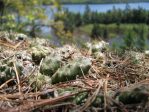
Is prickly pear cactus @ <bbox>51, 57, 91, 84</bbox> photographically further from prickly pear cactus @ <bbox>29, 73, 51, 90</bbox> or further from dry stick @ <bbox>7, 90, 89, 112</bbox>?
dry stick @ <bbox>7, 90, 89, 112</bbox>

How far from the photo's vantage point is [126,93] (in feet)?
5.46

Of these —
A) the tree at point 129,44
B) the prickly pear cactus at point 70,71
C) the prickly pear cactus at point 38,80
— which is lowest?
the tree at point 129,44

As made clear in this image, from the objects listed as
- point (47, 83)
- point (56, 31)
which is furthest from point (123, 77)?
point (56, 31)

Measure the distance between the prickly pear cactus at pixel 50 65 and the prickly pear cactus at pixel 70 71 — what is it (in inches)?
3.8

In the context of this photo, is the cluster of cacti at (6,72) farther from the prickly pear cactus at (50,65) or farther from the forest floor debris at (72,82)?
the prickly pear cactus at (50,65)

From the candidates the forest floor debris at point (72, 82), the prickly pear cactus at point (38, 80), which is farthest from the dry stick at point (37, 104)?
A: the prickly pear cactus at point (38, 80)

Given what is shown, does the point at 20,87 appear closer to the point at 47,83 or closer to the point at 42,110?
the point at 47,83

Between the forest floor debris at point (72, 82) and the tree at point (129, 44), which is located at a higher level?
the forest floor debris at point (72, 82)

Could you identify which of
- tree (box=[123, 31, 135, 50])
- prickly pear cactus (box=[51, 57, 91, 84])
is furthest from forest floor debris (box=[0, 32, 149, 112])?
tree (box=[123, 31, 135, 50])

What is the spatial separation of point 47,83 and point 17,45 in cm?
100

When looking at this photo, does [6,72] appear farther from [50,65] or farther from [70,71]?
[70,71]

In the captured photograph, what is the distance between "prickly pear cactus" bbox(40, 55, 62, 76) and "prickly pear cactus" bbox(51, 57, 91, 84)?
0.10 meters

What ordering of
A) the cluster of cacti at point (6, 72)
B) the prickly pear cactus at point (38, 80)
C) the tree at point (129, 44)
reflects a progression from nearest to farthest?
the prickly pear cactus at point (38, 80) → the cluster of cacti at point (6, 72) → the tree at point (129, 44)

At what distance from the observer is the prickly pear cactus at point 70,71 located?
6.63 feet
